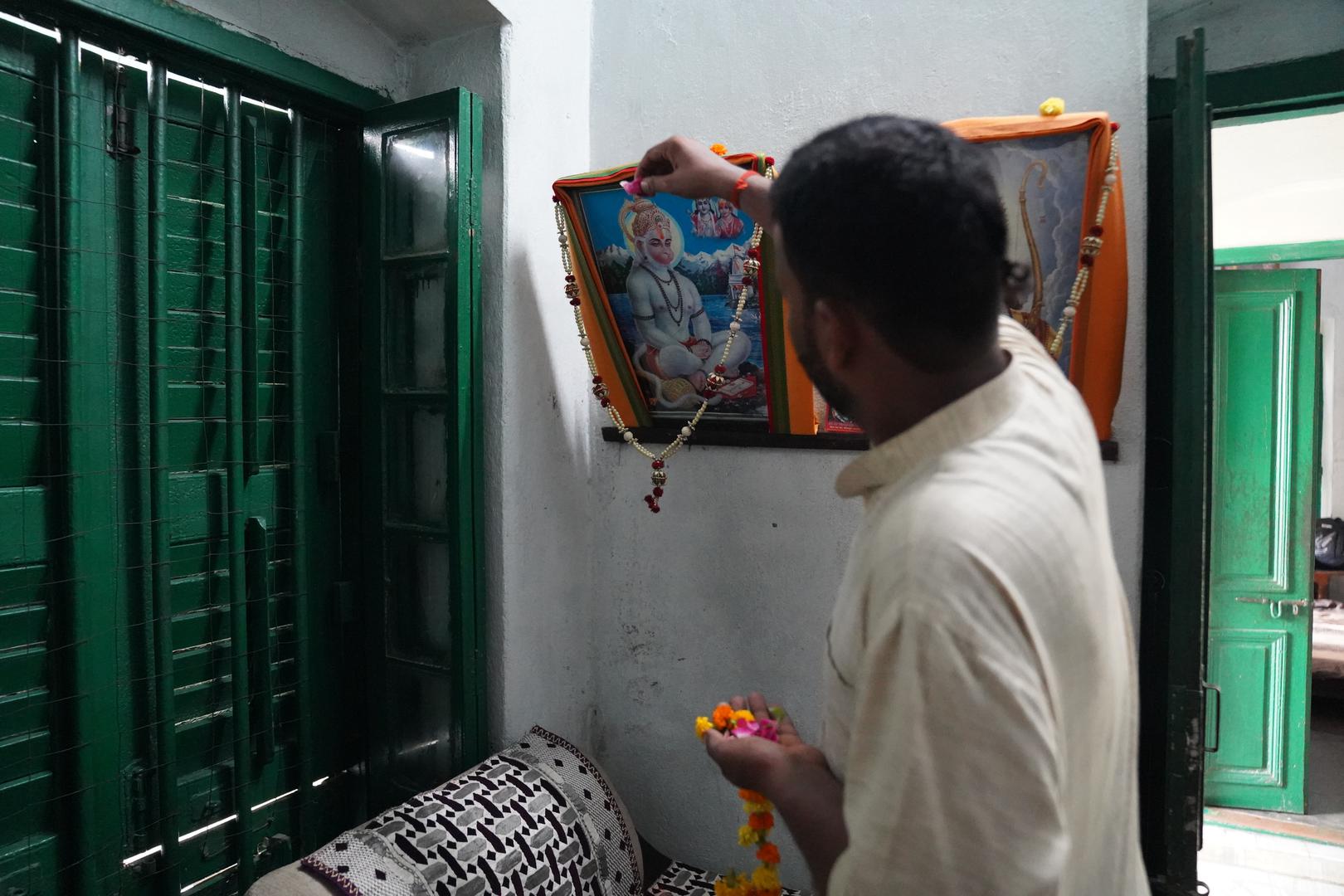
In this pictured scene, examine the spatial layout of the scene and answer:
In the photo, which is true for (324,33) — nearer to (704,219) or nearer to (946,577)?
(704,219)

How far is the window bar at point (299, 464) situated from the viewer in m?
1.96

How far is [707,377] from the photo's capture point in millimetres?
2082

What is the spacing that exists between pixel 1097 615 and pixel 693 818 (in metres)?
1.72

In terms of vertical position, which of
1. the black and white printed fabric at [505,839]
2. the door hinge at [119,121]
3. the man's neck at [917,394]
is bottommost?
Result: the black and white printed fabric at [505,839]

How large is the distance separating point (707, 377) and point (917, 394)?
1.24 meters

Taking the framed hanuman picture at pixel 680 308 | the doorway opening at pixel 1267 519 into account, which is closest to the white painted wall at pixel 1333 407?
the doorway opening at pixel 1267 519

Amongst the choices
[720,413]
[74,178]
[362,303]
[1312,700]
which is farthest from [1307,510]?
[74,178]

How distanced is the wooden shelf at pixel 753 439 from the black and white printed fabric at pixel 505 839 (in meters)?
0.79

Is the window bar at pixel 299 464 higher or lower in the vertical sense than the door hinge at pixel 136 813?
higher

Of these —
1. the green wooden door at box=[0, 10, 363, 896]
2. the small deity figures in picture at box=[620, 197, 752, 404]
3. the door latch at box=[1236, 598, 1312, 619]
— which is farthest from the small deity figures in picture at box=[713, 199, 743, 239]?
the door latch at box=[1236, 598, 1312, 619]

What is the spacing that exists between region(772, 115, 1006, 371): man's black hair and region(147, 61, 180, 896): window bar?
4.55 ft

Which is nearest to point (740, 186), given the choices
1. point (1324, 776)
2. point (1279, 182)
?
point (1279, 182)

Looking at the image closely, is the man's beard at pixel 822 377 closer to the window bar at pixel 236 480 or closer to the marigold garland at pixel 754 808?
the marigold garland at pixel 754 808

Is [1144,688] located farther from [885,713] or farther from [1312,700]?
[1312,700]
